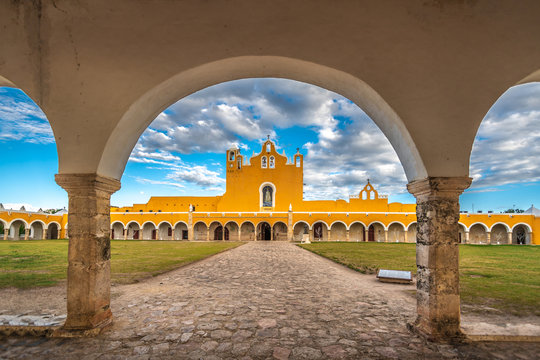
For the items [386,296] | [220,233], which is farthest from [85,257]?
[220,233]

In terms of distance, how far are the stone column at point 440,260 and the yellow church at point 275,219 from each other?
85.7 ft

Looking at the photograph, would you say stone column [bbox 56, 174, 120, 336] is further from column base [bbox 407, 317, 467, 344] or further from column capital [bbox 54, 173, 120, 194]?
column base [bbox 407, 317, 467, 344]

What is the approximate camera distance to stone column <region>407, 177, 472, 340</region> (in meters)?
3.50

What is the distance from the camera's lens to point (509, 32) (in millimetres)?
3498

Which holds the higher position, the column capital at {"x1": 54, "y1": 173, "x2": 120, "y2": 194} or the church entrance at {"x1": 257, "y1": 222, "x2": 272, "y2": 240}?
the column capital at {"x1": 54, "y1": 173, "x2": 120, "y2": 194}

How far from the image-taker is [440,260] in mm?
3537

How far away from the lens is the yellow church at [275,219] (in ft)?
98.2

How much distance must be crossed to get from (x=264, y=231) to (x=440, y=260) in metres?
28.3

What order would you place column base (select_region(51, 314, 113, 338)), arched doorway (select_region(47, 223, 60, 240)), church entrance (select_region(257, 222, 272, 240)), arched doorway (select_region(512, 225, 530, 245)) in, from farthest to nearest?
arched doorway (select_region(47, 223, 60, 240))
church entrance (select_region(257, 222, 272, 240))
arched doorway (select_region(512, 225, 530, 245))
column base (select_region(51, 314, 113, 338))

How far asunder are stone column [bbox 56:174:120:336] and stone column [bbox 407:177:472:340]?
4024 mm

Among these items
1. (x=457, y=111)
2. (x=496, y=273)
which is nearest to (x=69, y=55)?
(x=457, y=111)

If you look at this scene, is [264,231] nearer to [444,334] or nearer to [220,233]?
[220,233]

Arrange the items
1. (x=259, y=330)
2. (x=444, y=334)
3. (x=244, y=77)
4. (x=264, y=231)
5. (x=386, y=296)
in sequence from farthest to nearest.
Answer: (x=264, y=231), (x=386, y=296), (x=244, y=77), (x=259, y=330), (x=444, y=334)

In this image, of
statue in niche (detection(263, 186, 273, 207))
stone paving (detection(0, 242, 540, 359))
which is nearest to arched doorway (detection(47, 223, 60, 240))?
statue in niche (detection(263, 186, 273, 207))
